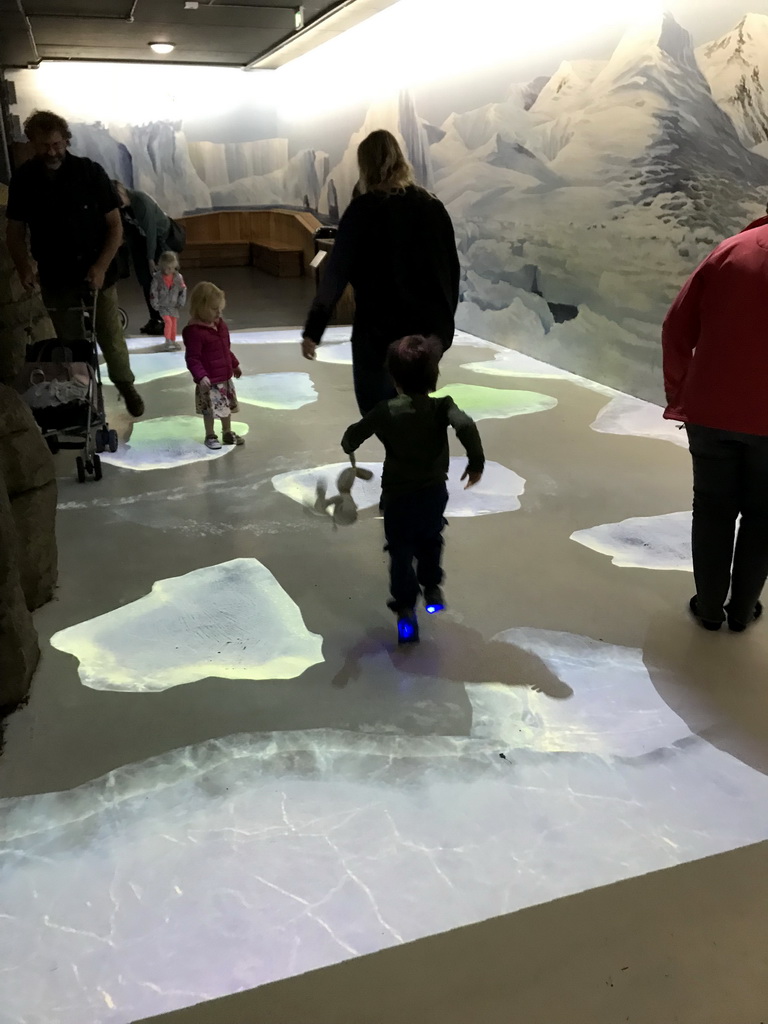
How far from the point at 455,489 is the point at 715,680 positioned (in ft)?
5.52

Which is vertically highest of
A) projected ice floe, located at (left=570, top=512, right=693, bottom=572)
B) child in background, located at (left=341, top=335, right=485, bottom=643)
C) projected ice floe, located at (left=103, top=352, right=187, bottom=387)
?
child in background, located at (left=341, top=335, right=485, bottom=643)

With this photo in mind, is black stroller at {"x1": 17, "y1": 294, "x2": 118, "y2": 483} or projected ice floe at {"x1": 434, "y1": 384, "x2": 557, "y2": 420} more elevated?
black stroller at {"x1": 17, "y1": 294, "x2": 118, "y2": 483}

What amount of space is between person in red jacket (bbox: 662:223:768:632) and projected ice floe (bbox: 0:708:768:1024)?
606 mm

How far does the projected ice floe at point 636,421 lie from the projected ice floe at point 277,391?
1884 millimetres

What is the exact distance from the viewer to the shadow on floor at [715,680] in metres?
2.05

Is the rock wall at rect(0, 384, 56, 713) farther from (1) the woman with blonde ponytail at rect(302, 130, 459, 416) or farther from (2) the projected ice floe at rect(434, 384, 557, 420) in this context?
(2) the projected ice floe at rect(434, 384, 557, 420)

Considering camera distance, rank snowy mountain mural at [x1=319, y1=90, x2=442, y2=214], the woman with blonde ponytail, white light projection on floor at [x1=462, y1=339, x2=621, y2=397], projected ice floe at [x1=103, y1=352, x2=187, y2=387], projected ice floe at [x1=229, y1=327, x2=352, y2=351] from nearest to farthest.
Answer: the woman with blonde ponytail < white light projection on floor at [x1=462, y1=339, x2=621, y2=397] < projected ice floe at [x1=103, y1=352, x2=187, y2=387] < projected ice floe at [x1=229, y1=327, x2=352, y2=351] < snowy mountain mural at [x1=319, y1=90, x2=442, y2=214]

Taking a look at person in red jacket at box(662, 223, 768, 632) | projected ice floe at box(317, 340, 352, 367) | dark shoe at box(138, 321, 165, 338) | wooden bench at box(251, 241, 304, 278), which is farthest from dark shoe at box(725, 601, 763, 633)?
wooden bench at box(251, 241, 304, 278)

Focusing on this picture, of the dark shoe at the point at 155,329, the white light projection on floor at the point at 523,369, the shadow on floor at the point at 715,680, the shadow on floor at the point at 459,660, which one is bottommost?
the shadow on floor at the point at 715,680

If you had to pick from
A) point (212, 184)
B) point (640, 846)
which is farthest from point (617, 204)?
point (212, 184)

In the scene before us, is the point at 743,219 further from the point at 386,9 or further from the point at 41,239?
the point at 386,9

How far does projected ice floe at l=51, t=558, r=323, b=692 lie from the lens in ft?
7.66

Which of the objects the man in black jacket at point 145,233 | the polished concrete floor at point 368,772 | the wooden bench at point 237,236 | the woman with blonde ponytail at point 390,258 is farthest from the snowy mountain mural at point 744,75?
the wooden bench at point 237,236

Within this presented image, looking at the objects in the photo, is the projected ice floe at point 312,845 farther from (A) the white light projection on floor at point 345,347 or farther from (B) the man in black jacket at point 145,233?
(B) the man in black jacket at point 145,233
